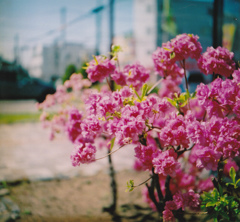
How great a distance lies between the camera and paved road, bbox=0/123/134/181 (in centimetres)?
455

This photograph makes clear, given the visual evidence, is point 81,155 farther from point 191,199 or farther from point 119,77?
point 191,199

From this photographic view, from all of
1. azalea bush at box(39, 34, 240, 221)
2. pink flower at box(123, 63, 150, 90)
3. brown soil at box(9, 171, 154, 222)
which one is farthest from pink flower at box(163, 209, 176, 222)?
brown soil at box(9, 171, 154, 222)

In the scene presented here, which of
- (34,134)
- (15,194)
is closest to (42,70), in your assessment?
(34,134)

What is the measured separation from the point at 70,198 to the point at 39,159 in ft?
7.07

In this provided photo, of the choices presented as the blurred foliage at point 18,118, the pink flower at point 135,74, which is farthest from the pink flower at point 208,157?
the blurred foliage at point 18,118

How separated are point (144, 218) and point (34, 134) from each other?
240 inches

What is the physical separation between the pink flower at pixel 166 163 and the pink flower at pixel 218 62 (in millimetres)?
697

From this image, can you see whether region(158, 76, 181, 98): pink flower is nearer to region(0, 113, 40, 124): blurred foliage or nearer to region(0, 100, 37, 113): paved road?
region(0, 113, 40, 124): blurred foliage

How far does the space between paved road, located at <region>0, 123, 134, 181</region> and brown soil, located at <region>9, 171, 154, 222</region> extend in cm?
36

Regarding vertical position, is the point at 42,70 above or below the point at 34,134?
above

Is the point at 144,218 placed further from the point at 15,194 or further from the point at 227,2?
the point at 227,2

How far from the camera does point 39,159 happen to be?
17.9 feet

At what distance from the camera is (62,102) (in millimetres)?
3316

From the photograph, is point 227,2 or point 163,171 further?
point 227,2
